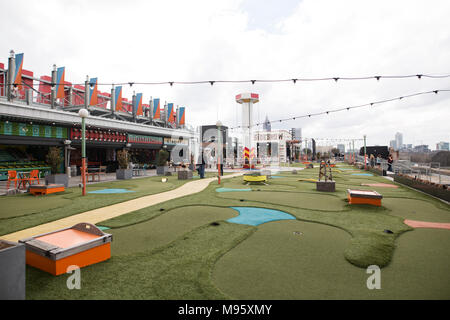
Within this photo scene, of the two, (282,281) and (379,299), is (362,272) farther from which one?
(282,281)

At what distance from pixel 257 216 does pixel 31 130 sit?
18.7 meters

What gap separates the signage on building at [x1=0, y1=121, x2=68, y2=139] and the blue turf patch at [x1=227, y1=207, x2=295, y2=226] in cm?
1741

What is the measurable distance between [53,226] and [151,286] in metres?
4.48

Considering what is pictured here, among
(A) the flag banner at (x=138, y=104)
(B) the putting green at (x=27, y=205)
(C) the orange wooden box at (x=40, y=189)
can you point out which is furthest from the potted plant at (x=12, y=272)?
(A) the flag banner at (x=138, y=104)

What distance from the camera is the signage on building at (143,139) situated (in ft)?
83.8

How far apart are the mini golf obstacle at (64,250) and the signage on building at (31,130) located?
16570 mm

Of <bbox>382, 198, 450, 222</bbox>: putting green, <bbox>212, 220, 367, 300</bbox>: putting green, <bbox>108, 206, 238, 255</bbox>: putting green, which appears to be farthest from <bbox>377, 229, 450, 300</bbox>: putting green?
<bbox>108, 206, 238, 255</bbox>: putting green

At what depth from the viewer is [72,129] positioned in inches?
757

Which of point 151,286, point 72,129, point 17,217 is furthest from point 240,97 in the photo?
point 151,286

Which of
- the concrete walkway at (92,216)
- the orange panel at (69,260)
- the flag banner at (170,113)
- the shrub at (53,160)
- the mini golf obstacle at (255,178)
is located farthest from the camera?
the flag banner at (170,113)

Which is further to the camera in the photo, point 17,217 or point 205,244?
point 17,217

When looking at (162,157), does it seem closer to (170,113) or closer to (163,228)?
(163,228)

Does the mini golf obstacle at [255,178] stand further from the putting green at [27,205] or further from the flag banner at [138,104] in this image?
the flag banner at [138,104]

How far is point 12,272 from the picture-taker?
2.37 meters
